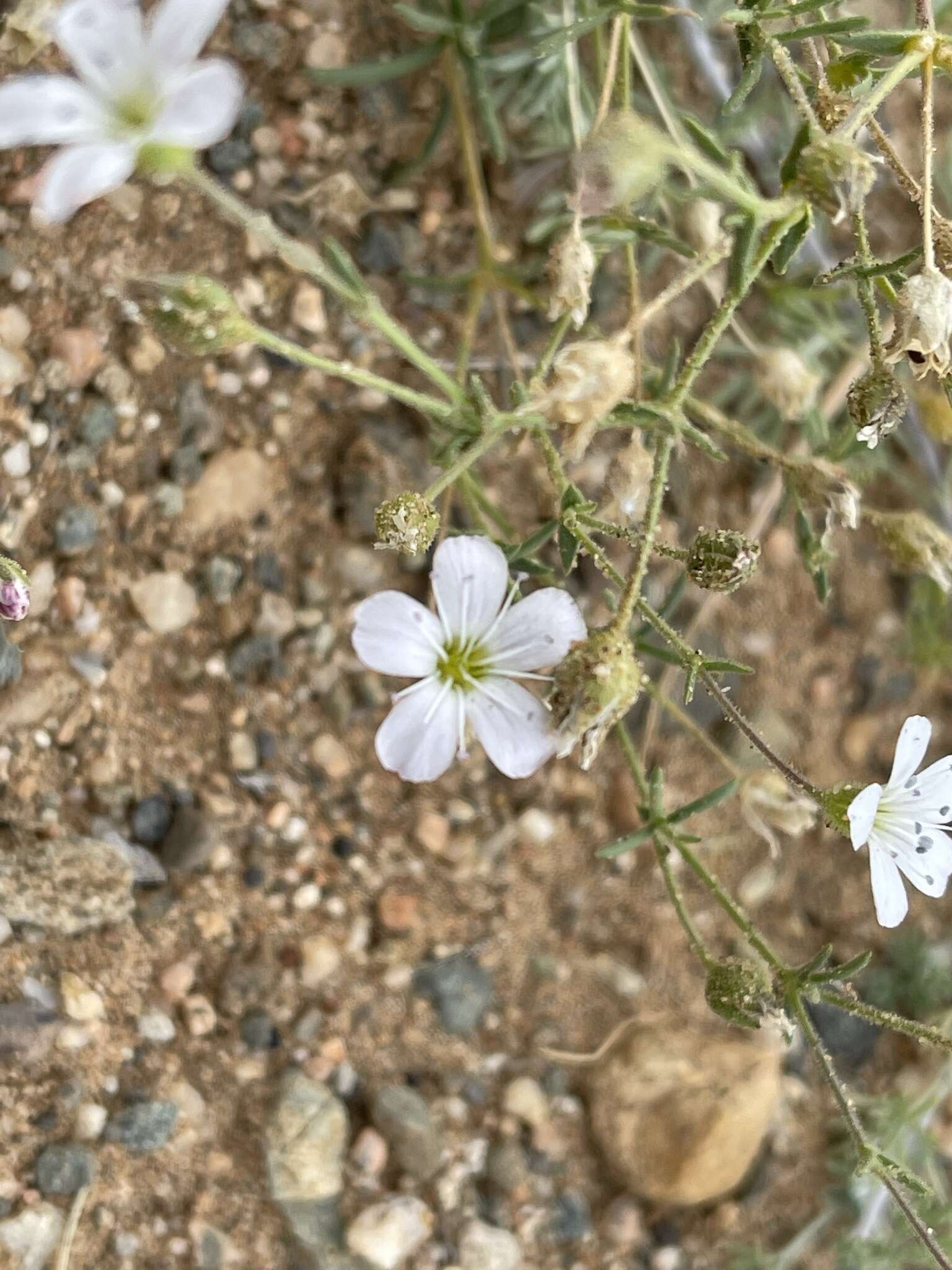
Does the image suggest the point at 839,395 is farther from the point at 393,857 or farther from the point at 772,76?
the point at 393,857

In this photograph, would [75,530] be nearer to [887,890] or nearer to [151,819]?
[151,819]

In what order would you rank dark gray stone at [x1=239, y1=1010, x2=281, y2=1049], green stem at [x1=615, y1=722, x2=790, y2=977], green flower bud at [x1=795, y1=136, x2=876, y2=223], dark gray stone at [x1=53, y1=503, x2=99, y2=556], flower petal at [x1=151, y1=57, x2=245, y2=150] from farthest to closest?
dark gray stone at [x1=239, y1=1010, x2=281, y2=1049]
dark gray stone at [x1=53, y1=503, x2=99, y2=556]
green stem at [x1=615, y1=722, x2=790, y2=977]
green flower bud at [x1=795, y1=136, x2=876, y2=223]
flower petal at [x1=151, y1=57, x2=245, y2=150]

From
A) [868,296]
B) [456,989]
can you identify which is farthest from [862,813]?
[456,989]

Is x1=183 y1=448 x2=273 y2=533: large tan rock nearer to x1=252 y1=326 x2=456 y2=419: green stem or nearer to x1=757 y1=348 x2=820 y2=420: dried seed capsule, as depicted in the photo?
x1=252 y1=326 x2=456 y2=419: green stem

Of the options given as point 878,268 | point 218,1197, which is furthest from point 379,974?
point 878,268

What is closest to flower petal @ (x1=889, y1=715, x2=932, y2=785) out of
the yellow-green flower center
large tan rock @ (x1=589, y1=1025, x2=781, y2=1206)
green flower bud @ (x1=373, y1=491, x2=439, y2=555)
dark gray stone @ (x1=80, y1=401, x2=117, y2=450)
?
the yellow-green flower center
